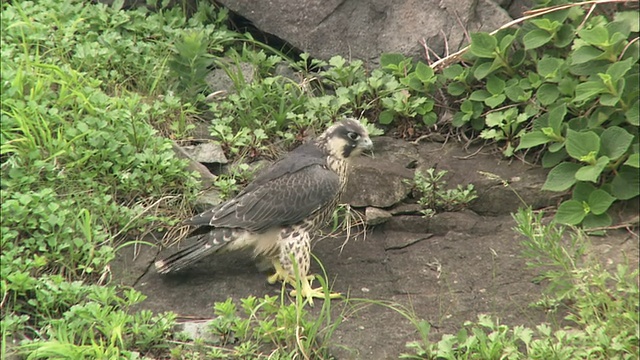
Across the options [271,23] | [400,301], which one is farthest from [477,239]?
[271,23]

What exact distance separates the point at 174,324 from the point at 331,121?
6.91 ft

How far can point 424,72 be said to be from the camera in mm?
6695

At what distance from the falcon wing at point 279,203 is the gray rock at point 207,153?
742mm

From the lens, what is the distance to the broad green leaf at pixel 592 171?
571 cm

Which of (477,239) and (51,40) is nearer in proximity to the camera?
(477,239)

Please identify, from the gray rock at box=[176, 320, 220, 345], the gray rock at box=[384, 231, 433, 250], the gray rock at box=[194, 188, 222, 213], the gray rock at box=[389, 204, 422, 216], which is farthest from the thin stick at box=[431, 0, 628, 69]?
the gray rock at box=[176, 320, 220, 345]

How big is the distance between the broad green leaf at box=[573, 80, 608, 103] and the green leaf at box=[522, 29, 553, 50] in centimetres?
50

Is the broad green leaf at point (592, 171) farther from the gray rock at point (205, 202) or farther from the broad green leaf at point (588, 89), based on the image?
the gray rock at point (205, 202)

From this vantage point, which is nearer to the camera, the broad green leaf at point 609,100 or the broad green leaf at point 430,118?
the broad green leaf at point 609,100

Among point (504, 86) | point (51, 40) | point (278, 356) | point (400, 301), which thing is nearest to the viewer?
point (278, 356)

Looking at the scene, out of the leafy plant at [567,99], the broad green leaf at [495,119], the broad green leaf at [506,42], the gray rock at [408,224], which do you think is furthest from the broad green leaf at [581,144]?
the gray rock at [408,224]

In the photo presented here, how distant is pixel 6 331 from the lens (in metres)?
5.04

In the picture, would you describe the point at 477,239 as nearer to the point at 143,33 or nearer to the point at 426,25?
the point at 426,25

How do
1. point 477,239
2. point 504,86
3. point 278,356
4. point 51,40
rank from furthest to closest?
point 51,40 → point 504,86 → point 477,239 → point 278,356
